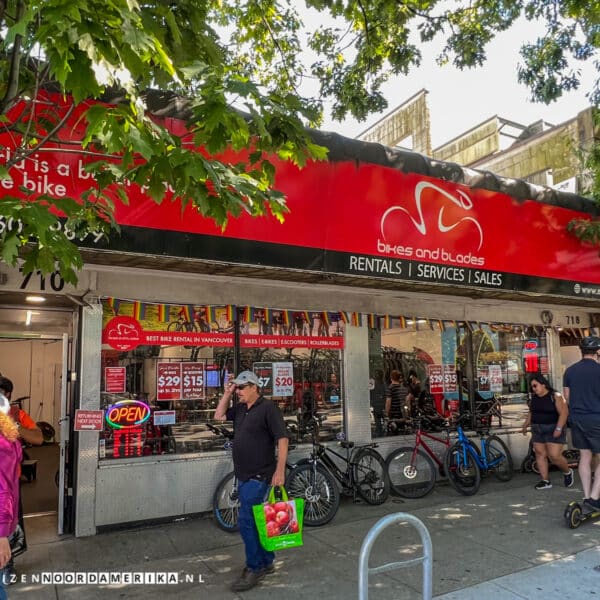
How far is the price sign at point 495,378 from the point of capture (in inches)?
372

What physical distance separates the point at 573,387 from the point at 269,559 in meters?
3.96

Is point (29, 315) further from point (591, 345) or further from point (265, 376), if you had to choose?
point (591, 345)

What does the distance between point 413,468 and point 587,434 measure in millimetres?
2543

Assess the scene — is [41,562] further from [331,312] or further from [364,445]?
[331,312]

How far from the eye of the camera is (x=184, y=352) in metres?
6.87

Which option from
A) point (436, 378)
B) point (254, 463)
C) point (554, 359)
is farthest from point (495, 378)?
point (254, 463)

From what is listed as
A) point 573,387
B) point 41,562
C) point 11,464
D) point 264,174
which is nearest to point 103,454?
point 41,562

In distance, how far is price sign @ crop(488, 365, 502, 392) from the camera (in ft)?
31.0

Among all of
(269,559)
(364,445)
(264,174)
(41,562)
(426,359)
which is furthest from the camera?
(426,359)

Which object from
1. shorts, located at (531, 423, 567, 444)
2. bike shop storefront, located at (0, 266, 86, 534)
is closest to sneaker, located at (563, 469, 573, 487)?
shorts, located at (531, 423, 567, 444)

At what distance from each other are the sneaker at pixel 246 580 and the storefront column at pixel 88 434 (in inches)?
88.4

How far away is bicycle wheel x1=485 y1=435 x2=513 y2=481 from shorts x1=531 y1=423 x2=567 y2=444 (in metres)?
0.73

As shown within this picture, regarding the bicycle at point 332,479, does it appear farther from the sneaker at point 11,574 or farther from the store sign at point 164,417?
the sneaker at point 11,574

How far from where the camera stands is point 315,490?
6430 mm
